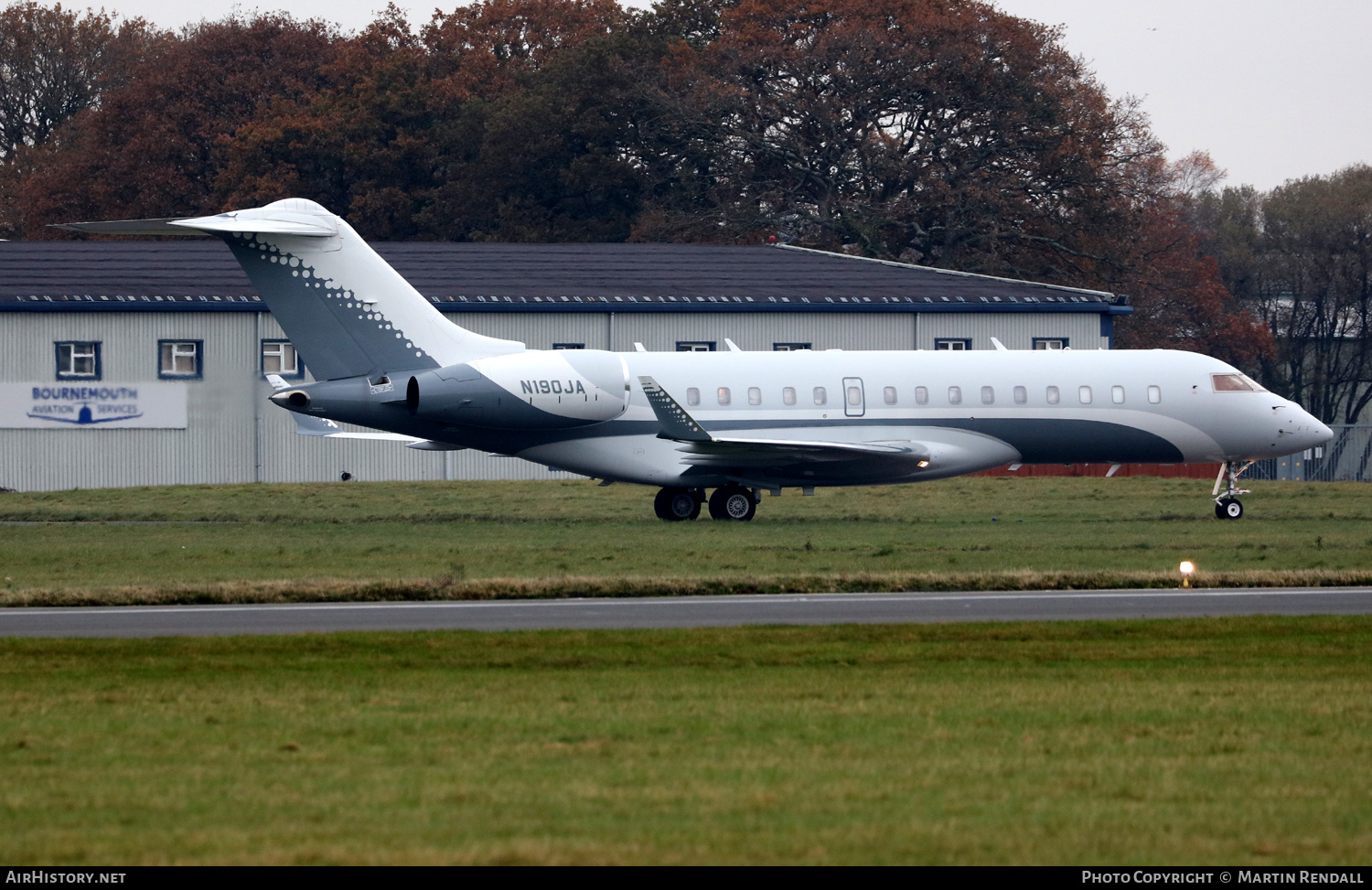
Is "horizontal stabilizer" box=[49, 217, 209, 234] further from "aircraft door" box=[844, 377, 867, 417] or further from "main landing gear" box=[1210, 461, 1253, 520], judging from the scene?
"main landing gear" box=[1210, 461, 1253, 520]

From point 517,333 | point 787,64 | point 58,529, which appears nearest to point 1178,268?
point 787,64

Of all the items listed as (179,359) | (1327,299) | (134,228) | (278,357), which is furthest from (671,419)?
(1327,299)

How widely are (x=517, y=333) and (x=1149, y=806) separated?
37334 millimetres

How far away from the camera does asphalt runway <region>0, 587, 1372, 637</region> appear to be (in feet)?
53.8

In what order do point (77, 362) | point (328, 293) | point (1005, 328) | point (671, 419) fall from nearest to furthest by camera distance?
point (328, 293) → point (671, 419) → point (77, 362) → point (1005, 328)

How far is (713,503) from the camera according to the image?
32.1 meters

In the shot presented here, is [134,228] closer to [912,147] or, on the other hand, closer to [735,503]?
[735,503]

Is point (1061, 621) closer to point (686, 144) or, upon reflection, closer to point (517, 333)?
point (517, 333)

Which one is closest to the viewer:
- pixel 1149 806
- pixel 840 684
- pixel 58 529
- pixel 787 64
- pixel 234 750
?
pixel 1149 806

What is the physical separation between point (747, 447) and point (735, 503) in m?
1.46

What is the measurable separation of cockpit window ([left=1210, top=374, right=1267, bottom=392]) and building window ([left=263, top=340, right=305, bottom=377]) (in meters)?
22.1

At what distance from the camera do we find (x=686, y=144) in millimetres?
68688

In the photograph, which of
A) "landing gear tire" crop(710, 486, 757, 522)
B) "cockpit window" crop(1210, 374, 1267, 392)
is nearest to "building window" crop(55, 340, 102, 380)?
"landing gear tire" crop(710, 486, 757, 522)
